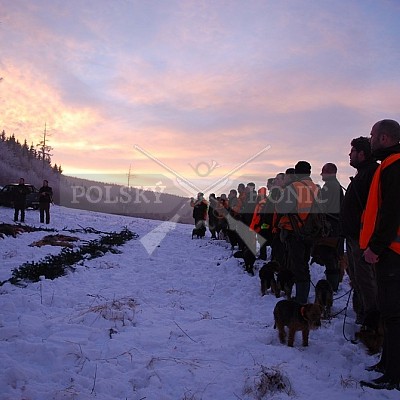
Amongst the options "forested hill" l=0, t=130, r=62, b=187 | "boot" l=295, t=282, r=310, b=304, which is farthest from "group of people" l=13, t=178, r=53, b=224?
"forested hill" l=0, t=130, r=62, b=187

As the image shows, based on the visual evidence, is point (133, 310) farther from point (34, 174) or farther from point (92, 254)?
point (34, 174)

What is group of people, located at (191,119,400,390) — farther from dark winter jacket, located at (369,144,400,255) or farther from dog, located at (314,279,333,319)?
dog, located at (314,279,333,319)

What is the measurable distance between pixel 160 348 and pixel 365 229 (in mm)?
2741

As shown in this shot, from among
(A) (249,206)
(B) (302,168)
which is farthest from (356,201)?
(A) (249,206)

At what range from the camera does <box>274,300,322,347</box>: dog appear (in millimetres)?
4340

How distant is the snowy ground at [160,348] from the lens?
327 centimetres

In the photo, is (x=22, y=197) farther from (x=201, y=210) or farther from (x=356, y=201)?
(x=356, y=201)

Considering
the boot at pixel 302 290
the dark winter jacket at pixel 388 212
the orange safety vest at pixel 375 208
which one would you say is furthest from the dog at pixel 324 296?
the dark winter jacket at pixel 388 212

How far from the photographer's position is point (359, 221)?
4238mm

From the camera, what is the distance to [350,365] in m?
3.97

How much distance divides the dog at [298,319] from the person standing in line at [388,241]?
39.4 inches

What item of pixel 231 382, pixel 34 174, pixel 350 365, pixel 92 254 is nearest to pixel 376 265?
pixel 350 365

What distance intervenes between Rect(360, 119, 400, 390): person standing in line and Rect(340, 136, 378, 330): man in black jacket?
0.74m

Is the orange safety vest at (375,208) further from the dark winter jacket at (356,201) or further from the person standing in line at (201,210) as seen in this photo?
the person standing in line at (201,210)
